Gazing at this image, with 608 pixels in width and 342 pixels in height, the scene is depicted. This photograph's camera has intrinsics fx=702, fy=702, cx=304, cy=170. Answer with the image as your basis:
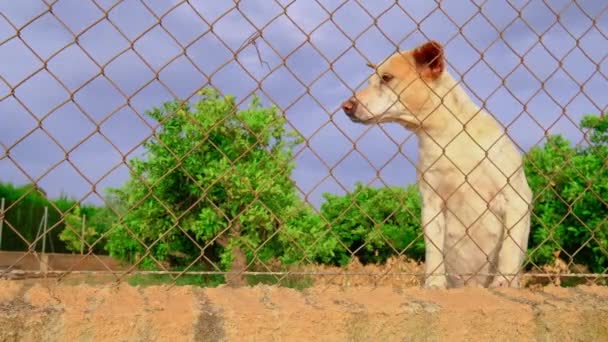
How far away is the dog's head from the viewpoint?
381 centimetres

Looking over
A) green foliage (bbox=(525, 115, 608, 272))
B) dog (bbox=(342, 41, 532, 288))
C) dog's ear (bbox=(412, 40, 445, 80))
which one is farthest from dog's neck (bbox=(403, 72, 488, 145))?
green foliage (bbox=(525, 115, 608, 272))

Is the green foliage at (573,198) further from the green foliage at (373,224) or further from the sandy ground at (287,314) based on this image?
the sandy ground at (287,314)

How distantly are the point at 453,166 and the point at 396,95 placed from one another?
514mm

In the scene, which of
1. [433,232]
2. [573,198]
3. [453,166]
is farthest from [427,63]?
[573,198]

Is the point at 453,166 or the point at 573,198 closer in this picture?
the point at 453,166

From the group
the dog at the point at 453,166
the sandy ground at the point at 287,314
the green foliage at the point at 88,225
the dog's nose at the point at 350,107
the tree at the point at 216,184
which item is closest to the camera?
the sandy ground at the point at 287,314

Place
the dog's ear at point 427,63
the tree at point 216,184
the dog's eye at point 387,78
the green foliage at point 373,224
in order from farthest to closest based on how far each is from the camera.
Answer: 1. the green foliage at point 373,224
2. the tree at point 216,184
3. the dog's eye at point 387,78
4. the dog's ear at point 427,63

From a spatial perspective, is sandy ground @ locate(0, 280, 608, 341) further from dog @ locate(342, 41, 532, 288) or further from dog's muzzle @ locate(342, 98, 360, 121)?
dog's muzzle @ locate(342, 98, 360, 121)

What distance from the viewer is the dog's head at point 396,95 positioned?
381cm

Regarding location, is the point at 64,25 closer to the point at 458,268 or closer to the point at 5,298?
the point at 5,298

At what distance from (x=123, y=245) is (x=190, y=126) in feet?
6.57

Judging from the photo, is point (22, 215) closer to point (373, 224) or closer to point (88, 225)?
point (88, 225)

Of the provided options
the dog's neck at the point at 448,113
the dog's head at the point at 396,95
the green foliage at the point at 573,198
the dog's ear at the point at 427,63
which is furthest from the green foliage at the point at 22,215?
the dog's ear at the point at 427,63

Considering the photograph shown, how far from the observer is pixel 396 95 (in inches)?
157
